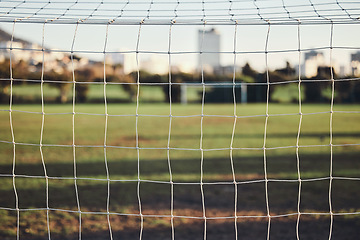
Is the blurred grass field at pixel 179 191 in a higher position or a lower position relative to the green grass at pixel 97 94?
higher

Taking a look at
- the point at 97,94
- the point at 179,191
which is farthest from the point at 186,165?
the point at 97,94

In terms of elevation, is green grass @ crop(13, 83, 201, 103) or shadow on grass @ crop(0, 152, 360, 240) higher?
shadow on grass @ crop(0, 152, 360, 240)

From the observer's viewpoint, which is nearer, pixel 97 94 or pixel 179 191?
pixel 179 191

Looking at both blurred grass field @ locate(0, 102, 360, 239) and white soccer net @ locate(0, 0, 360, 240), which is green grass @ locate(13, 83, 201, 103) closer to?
white soccer net @ locate(0, 0, 360, 240)

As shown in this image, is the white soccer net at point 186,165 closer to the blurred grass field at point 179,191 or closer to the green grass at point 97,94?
the blurred grass field at point 179,191

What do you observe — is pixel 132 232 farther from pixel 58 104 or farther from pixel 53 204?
pixel 58 104

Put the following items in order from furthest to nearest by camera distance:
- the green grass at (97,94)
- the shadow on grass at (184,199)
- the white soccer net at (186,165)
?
the green grass at (97,94), the shadow on grass at (184,199), the white soccer net at (186,165)

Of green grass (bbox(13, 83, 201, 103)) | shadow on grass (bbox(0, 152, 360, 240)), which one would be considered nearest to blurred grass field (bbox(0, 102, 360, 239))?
shadow on grass (bbox(0, 152, 360, 240))

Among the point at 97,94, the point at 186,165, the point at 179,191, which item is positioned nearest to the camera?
the point at 179,191

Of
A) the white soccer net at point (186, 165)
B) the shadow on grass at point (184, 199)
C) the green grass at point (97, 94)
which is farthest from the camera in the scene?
the green grass at point (97, 94)

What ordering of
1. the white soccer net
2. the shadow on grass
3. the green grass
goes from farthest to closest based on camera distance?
the green grass → the shadow on grass → the white soccer net

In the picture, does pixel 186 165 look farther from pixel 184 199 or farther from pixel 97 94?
pixel 97 94

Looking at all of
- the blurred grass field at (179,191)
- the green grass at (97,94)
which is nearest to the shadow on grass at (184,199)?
the blurred grass field at (179,191)

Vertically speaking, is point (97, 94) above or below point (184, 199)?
below
